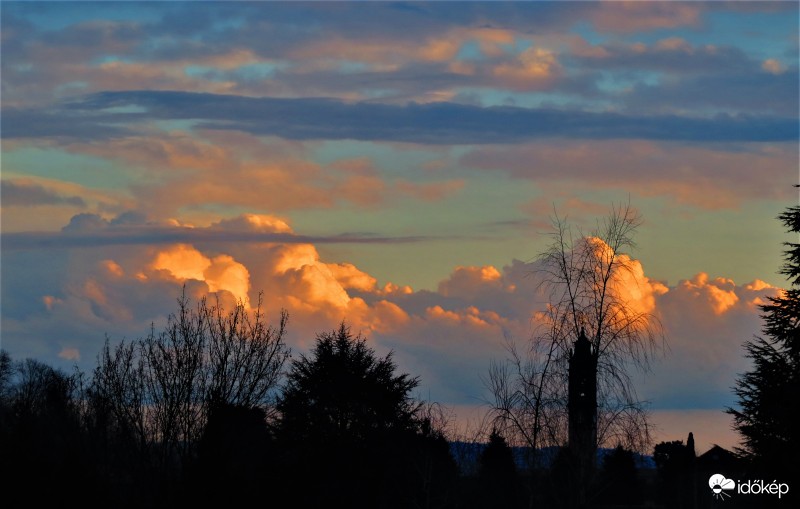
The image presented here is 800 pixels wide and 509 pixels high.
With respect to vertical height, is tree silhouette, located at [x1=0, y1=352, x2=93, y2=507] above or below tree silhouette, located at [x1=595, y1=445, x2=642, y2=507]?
below

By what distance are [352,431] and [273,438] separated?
11.7 ft

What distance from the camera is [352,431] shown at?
156 feet

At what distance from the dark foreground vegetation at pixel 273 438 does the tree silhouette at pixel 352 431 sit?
63 millimetres

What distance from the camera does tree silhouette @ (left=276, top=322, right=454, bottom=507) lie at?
44969mm

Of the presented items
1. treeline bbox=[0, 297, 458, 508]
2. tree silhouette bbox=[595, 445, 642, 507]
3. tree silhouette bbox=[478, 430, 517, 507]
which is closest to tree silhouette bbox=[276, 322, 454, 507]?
treeline bbox=[0, 297, 458, 508]

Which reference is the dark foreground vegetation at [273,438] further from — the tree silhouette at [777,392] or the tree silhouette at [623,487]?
the tree silhouette at [623,487]

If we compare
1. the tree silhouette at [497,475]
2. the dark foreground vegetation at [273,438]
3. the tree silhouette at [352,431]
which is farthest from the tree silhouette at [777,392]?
the tree silhouette at [497,475]

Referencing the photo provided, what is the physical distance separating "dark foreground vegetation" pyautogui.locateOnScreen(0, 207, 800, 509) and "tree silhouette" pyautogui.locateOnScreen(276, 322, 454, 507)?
63mm

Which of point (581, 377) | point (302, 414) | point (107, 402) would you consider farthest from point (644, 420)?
point (107, 402)

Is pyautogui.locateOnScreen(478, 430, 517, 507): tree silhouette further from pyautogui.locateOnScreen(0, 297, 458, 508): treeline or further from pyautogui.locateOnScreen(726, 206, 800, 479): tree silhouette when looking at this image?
pyautogui.locateOnScreen(726, 206, 800, 479): tree silhouette

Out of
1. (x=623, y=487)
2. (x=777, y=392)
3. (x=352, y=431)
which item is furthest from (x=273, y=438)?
(x=623, y=487)

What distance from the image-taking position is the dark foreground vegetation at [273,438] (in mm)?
34031

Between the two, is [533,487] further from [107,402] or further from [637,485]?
[637,485]

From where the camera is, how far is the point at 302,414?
48.1 meters
